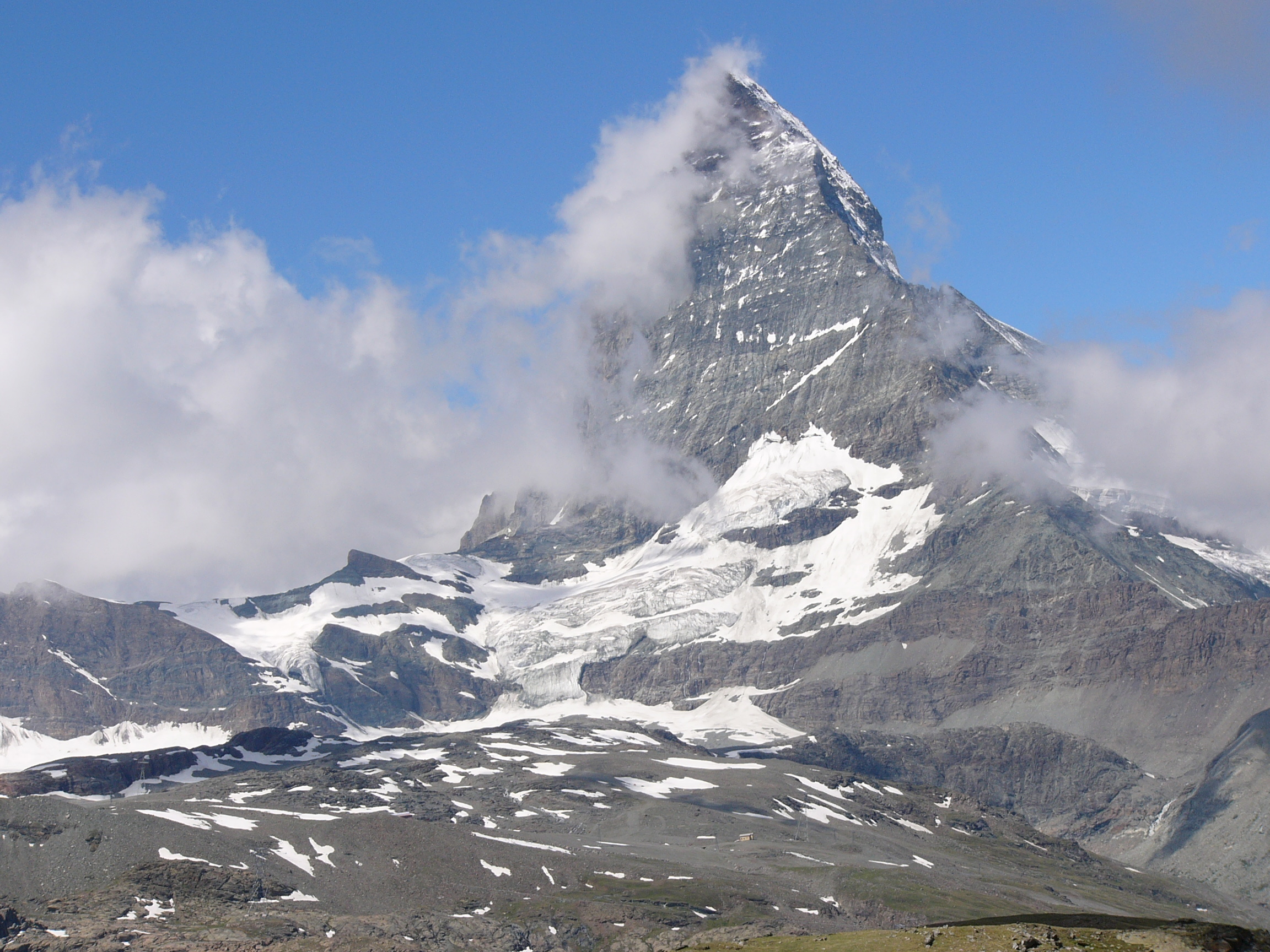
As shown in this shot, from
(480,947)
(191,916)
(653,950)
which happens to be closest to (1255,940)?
(653,950)

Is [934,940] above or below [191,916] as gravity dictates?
above

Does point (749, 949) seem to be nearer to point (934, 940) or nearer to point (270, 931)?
point (934, 940)

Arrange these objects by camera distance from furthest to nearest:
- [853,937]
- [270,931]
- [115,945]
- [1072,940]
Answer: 1. [270,931]
2. [115,945]
3. [853,937]
4. [1072,940]

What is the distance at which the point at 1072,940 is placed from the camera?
100 metres

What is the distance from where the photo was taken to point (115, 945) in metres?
179

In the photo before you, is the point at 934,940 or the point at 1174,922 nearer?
the point at 934,940

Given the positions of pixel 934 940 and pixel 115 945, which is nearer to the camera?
pixel 934 940

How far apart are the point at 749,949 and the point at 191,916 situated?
106 m

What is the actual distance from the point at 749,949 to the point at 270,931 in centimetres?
9505

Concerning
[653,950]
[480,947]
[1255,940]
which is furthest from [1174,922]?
[480,947]

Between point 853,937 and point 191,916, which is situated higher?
point 853,937

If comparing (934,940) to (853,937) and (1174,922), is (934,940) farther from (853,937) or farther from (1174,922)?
(1174,922)

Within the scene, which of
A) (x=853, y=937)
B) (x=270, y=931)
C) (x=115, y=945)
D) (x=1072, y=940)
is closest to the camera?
(x=1072, y=940)

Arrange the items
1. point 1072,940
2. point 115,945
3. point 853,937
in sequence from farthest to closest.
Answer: point 115,945, point 853,937, point 1072,940
